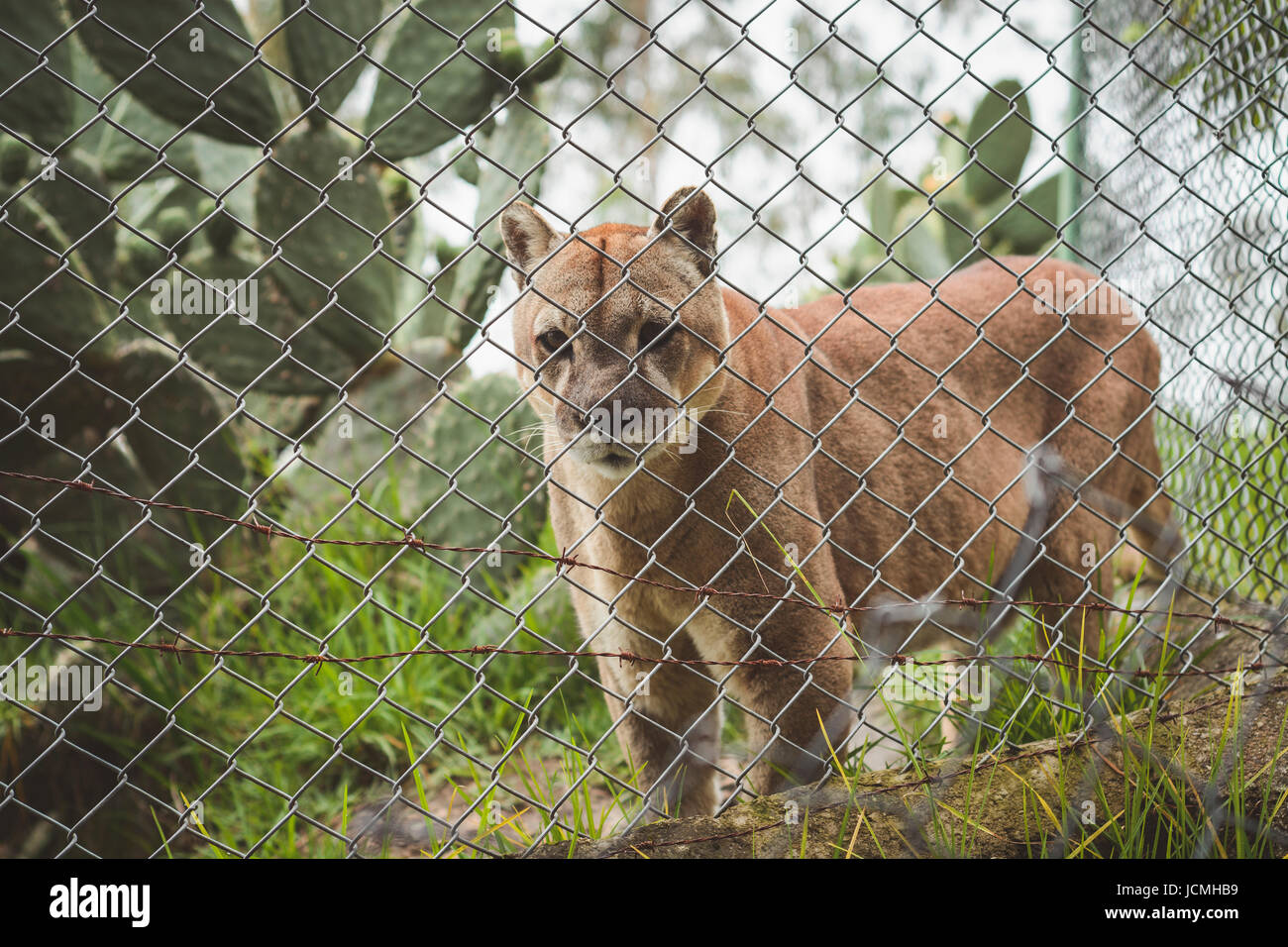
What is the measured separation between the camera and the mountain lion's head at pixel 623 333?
243 centimetres

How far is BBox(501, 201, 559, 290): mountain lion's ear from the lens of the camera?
8.38 ft

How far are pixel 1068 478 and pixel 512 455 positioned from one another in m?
2.50

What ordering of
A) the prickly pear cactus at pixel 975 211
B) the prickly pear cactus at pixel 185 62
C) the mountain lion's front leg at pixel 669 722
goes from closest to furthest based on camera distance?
the mountain lion's front leg at pixel 669 722, the prickly pear cactus at pixel 185 62, the prickly pear cactus at pixel 975 211

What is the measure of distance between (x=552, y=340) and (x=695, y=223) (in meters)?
0.53

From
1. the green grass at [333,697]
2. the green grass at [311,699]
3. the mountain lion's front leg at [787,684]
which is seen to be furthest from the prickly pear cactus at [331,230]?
the mountain lion's front leg at [787,684]

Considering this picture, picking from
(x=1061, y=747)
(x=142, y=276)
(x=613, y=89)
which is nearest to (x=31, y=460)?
(x=142, y=276)

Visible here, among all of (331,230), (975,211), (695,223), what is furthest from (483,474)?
(975,211)

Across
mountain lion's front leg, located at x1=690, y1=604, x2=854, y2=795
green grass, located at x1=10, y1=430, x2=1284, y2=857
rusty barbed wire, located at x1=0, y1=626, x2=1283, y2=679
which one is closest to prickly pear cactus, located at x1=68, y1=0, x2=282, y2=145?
green grass, located at x1=10, y1=430, x2=1284, y2=857

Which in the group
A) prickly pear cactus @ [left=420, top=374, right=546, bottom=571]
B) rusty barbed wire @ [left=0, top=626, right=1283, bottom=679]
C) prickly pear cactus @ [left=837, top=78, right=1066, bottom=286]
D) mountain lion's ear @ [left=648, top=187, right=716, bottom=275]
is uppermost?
prickly pear cactus @ [left=837, top=78, right=1066, bottom=286]

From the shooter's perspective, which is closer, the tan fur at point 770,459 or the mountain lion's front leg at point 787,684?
the tan fur at point 770,459

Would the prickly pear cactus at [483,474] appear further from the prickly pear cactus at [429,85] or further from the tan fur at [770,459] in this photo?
the tan fur at [770,459]

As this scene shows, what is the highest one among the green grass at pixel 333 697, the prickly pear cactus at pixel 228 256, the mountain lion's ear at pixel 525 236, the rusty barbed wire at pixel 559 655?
the prickly pear cactus at pixel 228 256

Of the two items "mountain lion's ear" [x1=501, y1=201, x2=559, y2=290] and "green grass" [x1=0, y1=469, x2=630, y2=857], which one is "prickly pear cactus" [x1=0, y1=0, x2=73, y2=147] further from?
"mountain lion's ear" [x1=501, y1=201, x2=559, y2=290]
